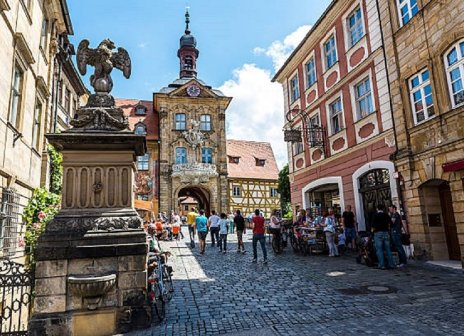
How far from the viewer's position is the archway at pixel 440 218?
375 inches

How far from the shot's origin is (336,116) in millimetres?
14586

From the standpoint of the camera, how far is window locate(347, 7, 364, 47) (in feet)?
43.0

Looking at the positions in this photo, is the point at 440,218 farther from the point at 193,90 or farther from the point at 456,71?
the point at 193,90

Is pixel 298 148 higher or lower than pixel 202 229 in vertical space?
higher

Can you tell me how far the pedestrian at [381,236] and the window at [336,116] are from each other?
6.06 metres

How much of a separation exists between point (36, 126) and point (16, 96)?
9.25ft

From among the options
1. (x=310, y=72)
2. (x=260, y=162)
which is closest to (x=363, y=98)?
(x=310, y=72)

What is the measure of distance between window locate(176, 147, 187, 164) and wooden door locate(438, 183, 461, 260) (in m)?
24.3

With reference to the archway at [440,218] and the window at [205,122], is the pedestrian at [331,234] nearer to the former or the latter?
the archway at [440,218]

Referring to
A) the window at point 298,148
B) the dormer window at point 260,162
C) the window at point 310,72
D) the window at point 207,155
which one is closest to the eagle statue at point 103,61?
the window at point 310,72

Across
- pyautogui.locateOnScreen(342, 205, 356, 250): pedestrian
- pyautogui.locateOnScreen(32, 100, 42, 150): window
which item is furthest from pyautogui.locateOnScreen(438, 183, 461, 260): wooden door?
pyautogui.locateOnScreen(32, 100, 42, 150): window

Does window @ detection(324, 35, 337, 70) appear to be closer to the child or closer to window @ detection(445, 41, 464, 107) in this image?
window @ detection(445, 41, 464, 107)

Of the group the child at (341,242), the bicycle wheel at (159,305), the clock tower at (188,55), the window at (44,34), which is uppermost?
the clock tower at (188,55)

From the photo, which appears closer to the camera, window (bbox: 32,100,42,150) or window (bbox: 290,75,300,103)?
window (bbox: 32,100,42,150)
